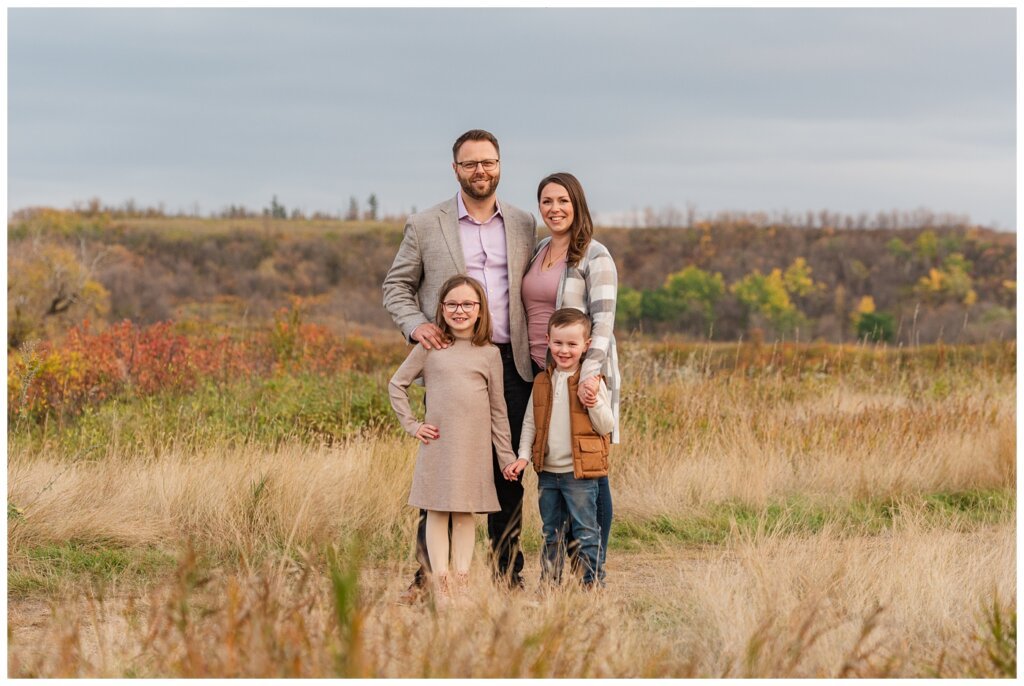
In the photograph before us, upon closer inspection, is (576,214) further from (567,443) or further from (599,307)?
(567,443)

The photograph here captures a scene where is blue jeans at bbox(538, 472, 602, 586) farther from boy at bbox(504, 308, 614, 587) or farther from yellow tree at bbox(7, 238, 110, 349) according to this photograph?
yellow tree at bbox(7, 238, 110, 349)

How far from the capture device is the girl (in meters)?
4.62

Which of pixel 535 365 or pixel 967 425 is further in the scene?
pixel 967 425

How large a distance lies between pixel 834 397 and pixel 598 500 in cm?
531

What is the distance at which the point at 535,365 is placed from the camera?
4859 millimetres

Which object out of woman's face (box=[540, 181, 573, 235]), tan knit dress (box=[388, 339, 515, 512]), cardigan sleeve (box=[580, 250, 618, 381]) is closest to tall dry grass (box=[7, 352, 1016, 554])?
tan knit dress (box=[388, 339, 515, 512])

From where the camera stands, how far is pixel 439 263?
4.82 m

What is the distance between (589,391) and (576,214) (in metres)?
0.73

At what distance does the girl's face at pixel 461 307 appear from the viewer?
4586 mm

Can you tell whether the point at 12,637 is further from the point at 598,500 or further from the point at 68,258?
the point at 68,258

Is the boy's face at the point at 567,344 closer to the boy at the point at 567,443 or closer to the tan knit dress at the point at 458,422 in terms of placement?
the boy at the point at 567,443

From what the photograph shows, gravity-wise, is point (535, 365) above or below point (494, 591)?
above

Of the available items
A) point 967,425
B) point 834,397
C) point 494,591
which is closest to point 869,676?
point 494,591

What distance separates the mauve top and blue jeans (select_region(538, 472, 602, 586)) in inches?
20.4
